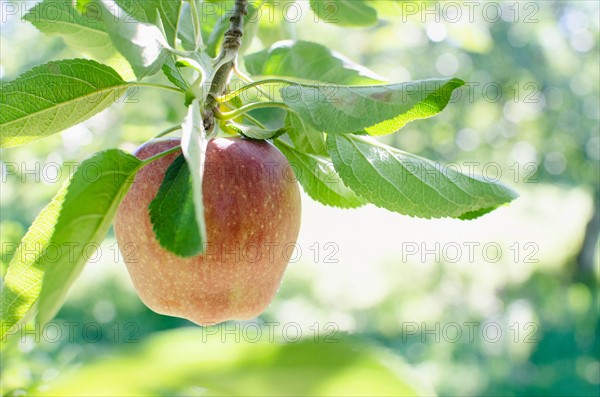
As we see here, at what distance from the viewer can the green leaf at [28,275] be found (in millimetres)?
482

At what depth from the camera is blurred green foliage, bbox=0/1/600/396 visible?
0.82 ft

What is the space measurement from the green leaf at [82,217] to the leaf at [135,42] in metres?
0.08

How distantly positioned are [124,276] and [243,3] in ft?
13.5

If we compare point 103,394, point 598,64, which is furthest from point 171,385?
point 598,64

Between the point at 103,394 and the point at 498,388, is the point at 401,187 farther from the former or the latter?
the point at 498,388

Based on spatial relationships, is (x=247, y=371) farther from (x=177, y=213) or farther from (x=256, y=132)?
(x=256, y=132)

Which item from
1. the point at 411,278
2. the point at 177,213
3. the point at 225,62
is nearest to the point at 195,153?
the point at 177,213

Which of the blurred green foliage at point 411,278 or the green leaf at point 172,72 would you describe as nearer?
the blurred green foliage at point 411,278

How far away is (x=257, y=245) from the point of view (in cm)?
54

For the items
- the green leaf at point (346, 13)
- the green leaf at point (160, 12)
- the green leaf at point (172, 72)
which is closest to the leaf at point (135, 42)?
the green leaf at point (172, 72)

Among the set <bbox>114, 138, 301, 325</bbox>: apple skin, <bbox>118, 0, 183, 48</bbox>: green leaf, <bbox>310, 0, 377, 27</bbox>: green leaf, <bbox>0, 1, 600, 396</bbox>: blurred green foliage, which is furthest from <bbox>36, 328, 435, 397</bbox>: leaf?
<bbox>310, 0, 377, 27</bbox>: green leaf

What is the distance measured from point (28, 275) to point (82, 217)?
0.23 feet

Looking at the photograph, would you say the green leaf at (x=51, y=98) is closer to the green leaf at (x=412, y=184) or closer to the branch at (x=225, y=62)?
the branch at (x=225, y=62)

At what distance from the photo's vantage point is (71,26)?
2.06 ft
